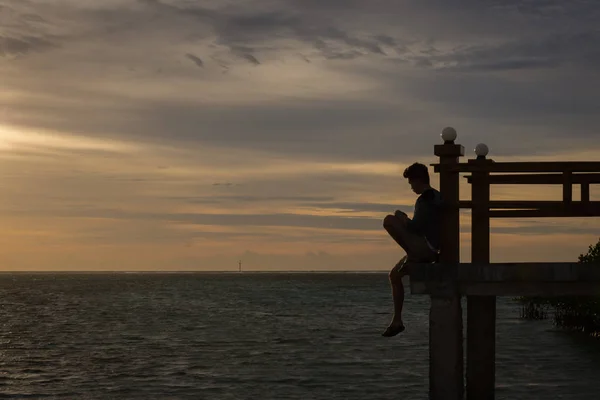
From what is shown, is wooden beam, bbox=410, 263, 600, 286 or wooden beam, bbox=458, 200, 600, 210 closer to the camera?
wooden beam, bbox=410, 263, 600, 286

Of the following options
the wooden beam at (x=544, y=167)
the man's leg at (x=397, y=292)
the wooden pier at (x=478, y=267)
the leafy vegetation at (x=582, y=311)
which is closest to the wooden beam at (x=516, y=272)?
the wooden pier at (x=478, y=267)

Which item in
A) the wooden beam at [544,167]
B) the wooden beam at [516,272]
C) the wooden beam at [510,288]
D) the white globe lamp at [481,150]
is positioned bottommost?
the wooden beam at [510,288]

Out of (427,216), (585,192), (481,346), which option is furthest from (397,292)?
(585,192)

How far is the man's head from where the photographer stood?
483 inches

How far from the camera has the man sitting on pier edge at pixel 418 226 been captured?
40.3ft

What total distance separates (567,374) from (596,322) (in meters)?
14.1

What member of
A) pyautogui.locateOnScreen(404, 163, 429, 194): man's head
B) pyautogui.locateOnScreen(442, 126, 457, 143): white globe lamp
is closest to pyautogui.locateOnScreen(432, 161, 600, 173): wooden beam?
pyautogui.locateOnScreen(442, 126, 457, 143): white globe lamp

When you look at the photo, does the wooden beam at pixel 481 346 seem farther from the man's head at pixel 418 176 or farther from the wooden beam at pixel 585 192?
the man's head at pixel 418 176

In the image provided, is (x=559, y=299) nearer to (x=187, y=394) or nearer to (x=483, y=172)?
(x=187, y=394)

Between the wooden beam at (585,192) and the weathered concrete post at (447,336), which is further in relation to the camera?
the wooden beam at (585,192)

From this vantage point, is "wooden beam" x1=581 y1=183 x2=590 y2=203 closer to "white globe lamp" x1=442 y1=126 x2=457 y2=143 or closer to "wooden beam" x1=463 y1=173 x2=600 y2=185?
"wooden beam" x1=463 y1=173 x2=600 y2=185

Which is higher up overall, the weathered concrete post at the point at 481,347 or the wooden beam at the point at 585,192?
the wooden beam at the point at 585,192

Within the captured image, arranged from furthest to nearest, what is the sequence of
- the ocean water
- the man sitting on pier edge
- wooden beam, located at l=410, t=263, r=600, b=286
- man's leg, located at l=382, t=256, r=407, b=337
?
the ocean water, man's leg, located at l=382, t=256, r=407, b=337, the man sitting on pier edge, wooden beam, located at l=410, t=263, r=600, b=286

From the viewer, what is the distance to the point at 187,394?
2583 cm
